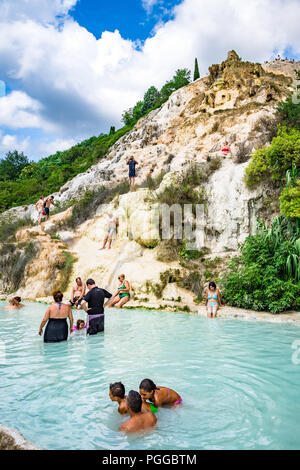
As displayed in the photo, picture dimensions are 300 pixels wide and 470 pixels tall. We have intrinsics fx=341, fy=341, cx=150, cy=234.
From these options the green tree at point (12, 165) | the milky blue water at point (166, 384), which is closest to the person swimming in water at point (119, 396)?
the milky blue water at point (166, 384)

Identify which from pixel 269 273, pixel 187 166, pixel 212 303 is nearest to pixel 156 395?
pixel 212 303

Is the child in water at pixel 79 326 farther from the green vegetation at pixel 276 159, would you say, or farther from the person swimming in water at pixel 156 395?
the green vegetation at pixel 276 159

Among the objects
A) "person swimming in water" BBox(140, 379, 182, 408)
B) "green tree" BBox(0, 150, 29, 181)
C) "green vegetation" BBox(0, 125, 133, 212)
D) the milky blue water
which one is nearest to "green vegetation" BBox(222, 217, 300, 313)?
the milky blue water

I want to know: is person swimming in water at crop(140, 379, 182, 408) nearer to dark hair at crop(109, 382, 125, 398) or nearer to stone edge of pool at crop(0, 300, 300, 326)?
dark hair at crop(109, 382, 125, 398)

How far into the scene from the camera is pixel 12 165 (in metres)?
61.5

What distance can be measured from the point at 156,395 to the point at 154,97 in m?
52.8

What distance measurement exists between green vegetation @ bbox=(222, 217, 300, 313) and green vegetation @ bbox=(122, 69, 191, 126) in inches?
1496

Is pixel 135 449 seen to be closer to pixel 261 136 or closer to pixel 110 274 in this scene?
pixel 110 274

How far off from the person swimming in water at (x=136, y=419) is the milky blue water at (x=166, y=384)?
0.08 m

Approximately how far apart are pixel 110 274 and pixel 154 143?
1679 cm

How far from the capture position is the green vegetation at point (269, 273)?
9.52 m

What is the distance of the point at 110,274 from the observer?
524 inches

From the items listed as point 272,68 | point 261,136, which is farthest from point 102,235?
point 272,68

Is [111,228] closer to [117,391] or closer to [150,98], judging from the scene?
[117,391]
